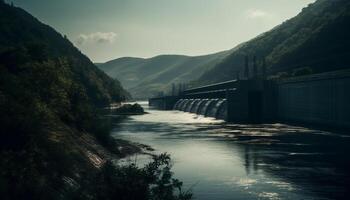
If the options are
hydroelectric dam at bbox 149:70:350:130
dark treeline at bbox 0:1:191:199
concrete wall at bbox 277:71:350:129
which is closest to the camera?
dark treeline at bbox 0:1:191:199

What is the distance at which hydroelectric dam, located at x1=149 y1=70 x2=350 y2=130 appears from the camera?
78125 mm

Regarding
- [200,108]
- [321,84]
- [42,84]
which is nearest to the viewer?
[42,84]

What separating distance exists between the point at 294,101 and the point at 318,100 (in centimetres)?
1410

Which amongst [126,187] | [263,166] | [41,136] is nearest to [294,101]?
[263,166]

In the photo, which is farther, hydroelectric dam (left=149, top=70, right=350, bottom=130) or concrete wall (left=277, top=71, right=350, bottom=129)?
hydroelectric dam (left=149, top=70, right=350, bottom=130)

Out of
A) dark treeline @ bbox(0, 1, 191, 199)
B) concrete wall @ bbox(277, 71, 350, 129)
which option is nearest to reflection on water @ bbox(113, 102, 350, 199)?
dark treeline @ bbox(0, 1, 191, 199)

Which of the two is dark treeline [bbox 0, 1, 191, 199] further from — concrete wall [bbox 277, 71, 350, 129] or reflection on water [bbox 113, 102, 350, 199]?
concrete wall [bbox 277, 71, 350, 129]

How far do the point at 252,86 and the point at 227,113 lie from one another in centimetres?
1048

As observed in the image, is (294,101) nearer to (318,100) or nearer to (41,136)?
(318,100)

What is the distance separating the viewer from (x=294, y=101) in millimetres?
100125

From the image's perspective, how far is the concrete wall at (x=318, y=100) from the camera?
76750 millimetres

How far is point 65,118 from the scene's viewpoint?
40281mm

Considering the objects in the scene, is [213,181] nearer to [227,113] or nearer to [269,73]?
[227,113]

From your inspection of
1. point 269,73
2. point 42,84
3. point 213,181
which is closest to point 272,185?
point 213,181
